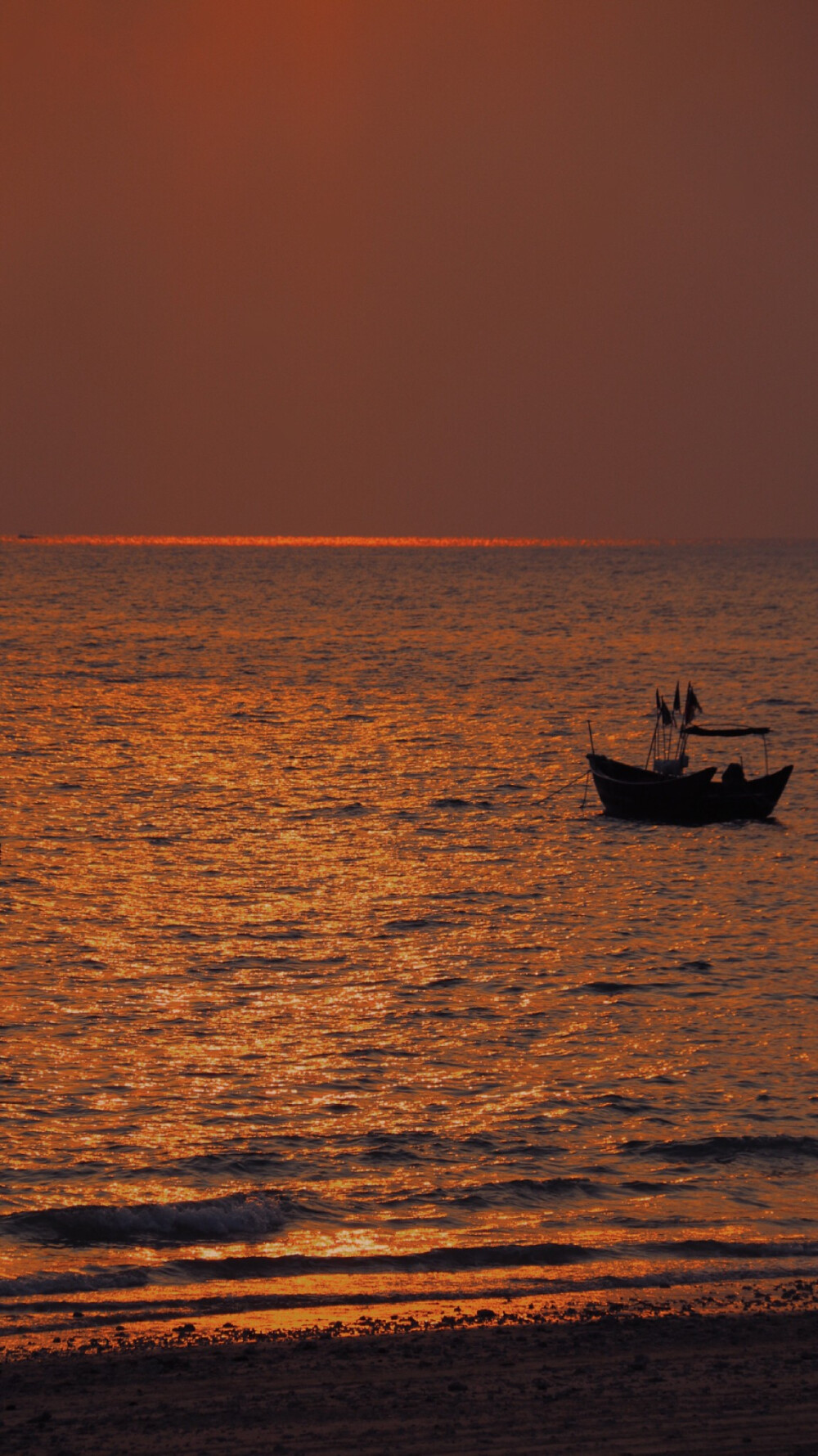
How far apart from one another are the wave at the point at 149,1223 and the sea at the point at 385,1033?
4 cm

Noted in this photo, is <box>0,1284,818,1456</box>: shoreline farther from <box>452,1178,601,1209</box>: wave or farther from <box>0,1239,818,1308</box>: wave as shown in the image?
<box>452,1178,601,1209</box>: wave

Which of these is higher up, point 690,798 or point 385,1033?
point 690,798

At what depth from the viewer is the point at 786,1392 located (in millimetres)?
11117

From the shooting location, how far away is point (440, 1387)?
11.2m

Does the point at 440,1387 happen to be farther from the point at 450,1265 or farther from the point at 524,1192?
the point at 524,1192

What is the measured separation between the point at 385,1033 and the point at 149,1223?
741 cm

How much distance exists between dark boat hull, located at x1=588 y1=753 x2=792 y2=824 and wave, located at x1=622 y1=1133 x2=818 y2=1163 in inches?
971

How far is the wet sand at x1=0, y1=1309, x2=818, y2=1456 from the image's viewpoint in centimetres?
1038

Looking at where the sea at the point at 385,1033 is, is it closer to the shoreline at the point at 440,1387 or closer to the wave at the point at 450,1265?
the wave at the point at 450,1265

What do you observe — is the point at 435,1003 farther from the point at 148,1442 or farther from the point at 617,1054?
the point at 148,1442

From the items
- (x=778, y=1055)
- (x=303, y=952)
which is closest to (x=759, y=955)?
(x=778, y=1055)

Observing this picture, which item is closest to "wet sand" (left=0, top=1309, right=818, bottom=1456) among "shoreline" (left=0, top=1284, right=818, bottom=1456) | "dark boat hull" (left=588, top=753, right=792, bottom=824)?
"shoreline" (left=0, top=1284, right=818, bottom=1456)

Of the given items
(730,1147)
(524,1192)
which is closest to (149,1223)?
(524,1192)

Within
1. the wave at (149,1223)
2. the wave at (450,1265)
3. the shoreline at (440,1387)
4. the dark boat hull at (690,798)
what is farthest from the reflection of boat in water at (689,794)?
the shoreline at (440,1387)
